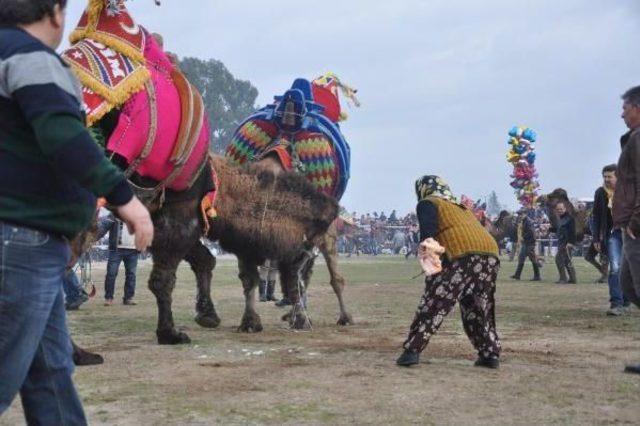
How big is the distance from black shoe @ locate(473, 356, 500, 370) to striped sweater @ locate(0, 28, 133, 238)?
13.3 feet

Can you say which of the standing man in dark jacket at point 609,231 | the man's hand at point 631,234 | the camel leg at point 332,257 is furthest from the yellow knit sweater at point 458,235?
the standing man in dark jacket at point 609,231

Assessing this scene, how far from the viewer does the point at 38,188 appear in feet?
9.48

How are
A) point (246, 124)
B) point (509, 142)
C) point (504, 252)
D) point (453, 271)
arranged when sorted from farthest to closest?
point (504, 252)
point (509, 142)
point (246, 124)
point (453, 271)

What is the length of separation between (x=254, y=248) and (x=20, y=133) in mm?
5865

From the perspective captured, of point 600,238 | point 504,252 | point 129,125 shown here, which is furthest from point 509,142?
point 129,125

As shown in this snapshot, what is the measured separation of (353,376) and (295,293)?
3.35m

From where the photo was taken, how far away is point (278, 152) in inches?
386

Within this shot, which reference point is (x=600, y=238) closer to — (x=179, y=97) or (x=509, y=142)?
(x=179, y=97)

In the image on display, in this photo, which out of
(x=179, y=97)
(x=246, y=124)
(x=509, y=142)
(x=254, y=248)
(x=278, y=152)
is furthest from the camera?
(x=509, y=142)

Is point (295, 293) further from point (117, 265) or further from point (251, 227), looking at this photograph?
point (117, 265)

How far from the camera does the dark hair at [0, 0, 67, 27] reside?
297 centimetres

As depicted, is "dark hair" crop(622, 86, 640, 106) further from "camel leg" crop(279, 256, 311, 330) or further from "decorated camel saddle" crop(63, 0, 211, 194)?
"camel leg" crop(279, 256, 311, 330)

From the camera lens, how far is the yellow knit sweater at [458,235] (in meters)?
6.45

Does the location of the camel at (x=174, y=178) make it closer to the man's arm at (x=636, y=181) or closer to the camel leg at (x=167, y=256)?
the camel leg at (x=167, y=256)
